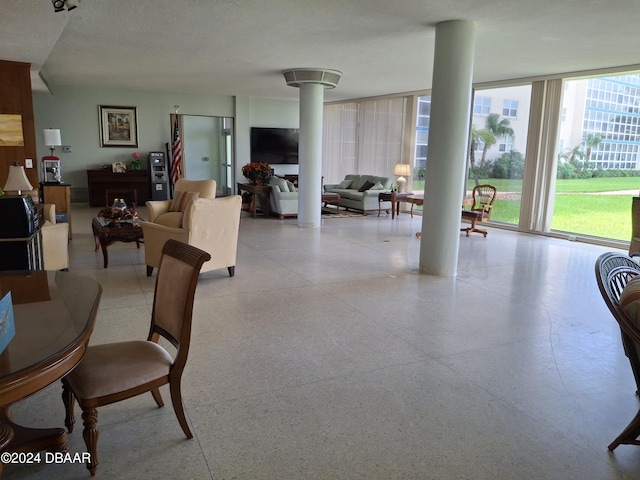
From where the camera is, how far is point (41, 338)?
1597 millimetres

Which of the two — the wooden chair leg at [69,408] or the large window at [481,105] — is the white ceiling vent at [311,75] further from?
the wooden chair leg at [69,408]

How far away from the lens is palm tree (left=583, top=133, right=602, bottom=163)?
25.9 ft

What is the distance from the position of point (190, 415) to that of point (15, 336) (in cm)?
106

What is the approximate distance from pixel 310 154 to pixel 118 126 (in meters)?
5.34

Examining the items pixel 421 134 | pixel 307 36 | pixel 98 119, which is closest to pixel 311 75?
pixel 307 36

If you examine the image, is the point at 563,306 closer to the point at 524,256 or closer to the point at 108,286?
the point at 524,256

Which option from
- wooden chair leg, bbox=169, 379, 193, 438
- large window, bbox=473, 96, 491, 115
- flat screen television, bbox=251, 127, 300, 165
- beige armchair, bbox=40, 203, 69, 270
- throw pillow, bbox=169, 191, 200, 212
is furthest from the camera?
flat screen television, bbox=251, 127, 300, 165

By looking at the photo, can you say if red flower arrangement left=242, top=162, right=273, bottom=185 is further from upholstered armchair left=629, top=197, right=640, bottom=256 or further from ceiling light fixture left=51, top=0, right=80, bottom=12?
upholstered armchair left=629, top=197, right=640, bottom=256

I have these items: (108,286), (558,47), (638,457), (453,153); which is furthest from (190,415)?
(558,47)

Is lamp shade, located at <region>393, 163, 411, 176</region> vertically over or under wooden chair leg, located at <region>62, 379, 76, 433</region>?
over

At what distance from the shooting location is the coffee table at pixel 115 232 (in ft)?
17.6

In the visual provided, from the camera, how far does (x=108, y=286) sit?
15.4ft

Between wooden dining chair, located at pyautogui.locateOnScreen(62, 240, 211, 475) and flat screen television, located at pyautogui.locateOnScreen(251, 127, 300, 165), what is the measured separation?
34.2 feet

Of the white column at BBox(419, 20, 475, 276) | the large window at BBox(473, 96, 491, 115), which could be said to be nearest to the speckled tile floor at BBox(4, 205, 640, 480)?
the white column at BBox(419, 20, 475, 276)
